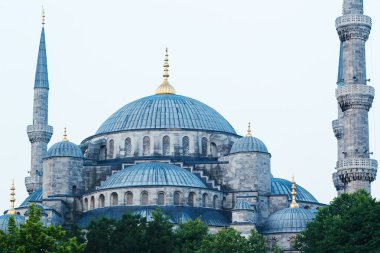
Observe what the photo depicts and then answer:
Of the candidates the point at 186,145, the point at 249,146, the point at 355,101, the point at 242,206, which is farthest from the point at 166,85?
the point at 355,101

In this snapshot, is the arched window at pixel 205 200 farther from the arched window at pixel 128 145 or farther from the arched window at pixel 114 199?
the arched window at pixel 128 145

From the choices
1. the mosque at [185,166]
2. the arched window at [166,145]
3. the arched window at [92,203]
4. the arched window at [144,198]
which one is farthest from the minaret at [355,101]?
the arched window at [92,203]

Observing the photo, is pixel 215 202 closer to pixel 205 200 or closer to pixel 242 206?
pixel 205 200

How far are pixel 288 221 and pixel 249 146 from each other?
16.7 ft

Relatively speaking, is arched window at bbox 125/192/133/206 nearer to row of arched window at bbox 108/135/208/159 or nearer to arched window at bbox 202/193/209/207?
arched window at bbox 202/193/209/207

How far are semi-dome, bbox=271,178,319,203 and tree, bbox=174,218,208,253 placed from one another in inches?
437

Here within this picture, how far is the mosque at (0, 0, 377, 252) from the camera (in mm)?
61719

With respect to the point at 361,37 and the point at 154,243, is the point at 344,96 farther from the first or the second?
the point at 154,243

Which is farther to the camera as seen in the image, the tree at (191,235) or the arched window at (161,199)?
the arched window at (161,199)

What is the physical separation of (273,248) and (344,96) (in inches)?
318

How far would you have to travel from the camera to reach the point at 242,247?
57.2 meters

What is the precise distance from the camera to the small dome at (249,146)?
6775 centimetres

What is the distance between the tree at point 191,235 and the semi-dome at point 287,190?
36.4 ft

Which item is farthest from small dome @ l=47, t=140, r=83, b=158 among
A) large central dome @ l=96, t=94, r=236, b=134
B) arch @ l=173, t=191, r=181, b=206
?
arch @ l=173, t=191, r=181, b=206
